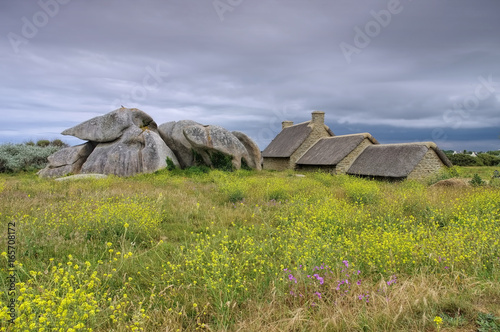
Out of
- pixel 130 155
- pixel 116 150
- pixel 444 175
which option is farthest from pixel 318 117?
pixel 116 150

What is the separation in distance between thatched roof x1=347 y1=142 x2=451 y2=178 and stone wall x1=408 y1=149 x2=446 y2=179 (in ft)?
0.95

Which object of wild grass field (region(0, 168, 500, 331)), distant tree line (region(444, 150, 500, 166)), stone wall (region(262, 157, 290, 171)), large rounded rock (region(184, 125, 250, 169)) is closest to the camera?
wild grass field (region(0, 168, 500, 331))

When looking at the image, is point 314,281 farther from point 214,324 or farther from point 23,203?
point 23,203

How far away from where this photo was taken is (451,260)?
4.30 m

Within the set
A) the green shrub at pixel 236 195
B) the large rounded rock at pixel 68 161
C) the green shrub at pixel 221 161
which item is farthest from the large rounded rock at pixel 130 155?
the green shrub at pixel 236 195

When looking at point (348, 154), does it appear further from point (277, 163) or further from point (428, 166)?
point (277, 163)

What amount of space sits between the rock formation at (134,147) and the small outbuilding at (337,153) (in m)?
6.94

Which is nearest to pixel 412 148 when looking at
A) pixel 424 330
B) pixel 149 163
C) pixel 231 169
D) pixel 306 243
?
pixel 231 169

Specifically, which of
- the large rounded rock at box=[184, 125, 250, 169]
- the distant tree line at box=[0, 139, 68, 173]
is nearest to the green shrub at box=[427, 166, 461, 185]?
the large rounded rock at box=[184, 125, 250, 169]

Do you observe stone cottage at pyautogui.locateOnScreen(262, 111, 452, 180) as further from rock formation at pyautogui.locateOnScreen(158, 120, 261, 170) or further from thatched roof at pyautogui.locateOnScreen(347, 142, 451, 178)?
rock formation at pyautogui.locateOnScreen(158, 120, 261, 170)

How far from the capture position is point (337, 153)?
23.7m

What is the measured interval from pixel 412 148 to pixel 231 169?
38.9 ft

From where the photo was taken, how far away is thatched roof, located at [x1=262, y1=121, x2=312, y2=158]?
28984 mm

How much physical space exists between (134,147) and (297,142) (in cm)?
1548
